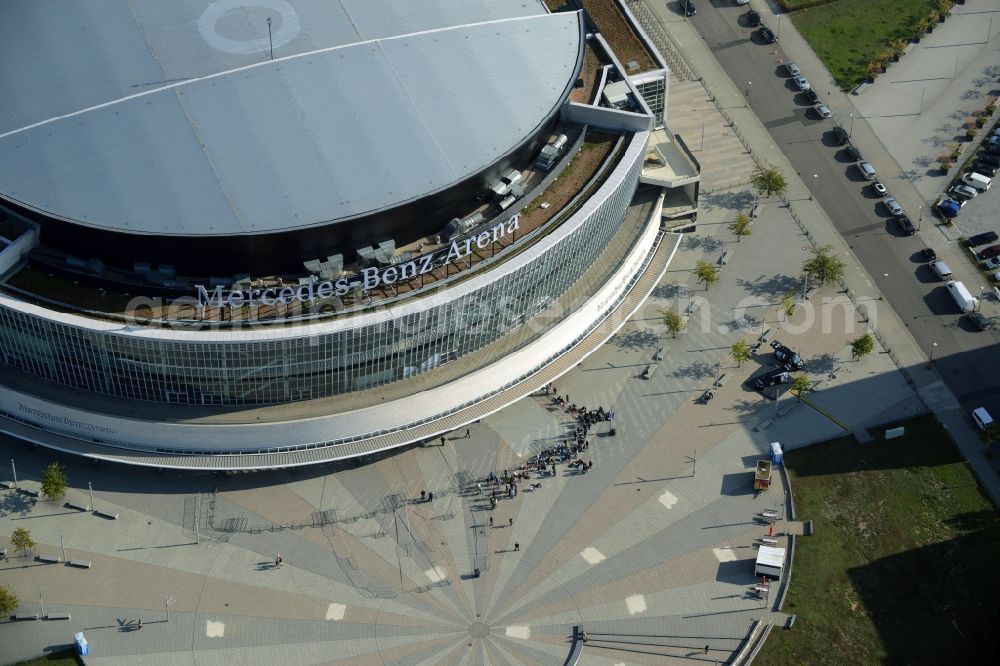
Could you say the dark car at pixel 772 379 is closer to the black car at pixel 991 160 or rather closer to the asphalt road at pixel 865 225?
the asphalt road at pixel 865 225

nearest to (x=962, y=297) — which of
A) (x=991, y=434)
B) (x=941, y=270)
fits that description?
(x=941, y=270)

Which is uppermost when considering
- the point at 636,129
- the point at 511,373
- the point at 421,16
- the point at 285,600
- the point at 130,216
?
the point at 421,16

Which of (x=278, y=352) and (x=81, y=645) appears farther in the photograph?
(x=278, y=352)

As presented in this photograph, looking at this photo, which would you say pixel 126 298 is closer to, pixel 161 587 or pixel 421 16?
pixel 161 587

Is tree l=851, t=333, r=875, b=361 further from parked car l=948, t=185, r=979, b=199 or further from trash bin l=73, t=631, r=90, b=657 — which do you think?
trash bin l=73, t=631, r=90, b=657

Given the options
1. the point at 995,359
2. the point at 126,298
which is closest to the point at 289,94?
the point at 126,298

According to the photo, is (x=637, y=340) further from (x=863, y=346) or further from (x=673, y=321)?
(x=863, y=346)

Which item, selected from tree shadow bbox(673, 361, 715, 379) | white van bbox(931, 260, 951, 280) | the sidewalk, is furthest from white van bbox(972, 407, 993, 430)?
tree shadow bbox(673, 361, 715, 379)
